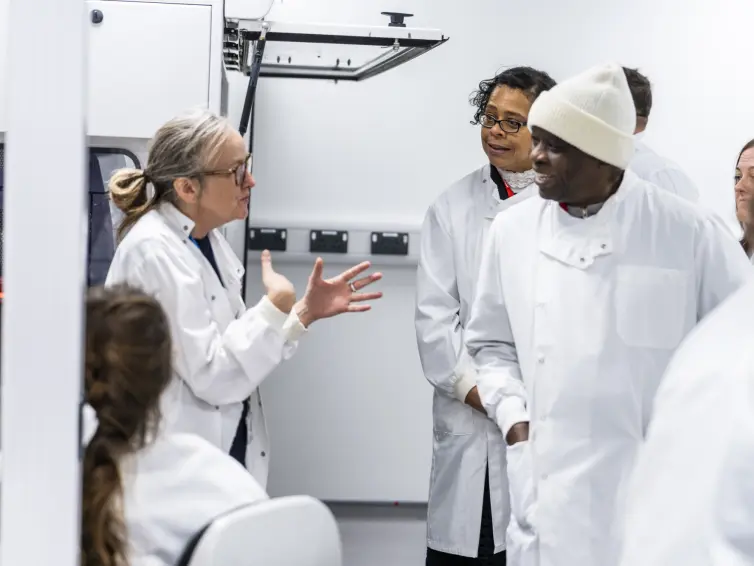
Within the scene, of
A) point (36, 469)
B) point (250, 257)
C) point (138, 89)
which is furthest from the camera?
point (250, 257)

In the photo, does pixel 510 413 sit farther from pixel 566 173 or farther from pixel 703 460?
pixel 703 460

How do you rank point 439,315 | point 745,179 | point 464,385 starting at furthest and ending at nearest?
point 439,315 < point 464,385 < point 745,179

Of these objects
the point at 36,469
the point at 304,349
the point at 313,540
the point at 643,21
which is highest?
the point at 643,21

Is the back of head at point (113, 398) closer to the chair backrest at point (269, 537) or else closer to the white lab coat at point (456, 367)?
the chair backrest at point (269, 537)

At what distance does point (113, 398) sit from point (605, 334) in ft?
3.73

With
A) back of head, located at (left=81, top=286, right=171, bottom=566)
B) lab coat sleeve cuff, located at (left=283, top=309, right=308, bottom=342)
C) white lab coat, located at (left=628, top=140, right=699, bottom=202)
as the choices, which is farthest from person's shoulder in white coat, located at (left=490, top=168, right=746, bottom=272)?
back of head, located at (left=81, top=286, right=171, bottom=566)

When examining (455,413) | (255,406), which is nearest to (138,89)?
(255,406)

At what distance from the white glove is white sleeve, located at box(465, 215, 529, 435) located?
0.31 feet

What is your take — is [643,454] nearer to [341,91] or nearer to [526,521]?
[526,521]

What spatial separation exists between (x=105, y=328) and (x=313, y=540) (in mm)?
315

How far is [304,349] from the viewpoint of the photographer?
366 cm

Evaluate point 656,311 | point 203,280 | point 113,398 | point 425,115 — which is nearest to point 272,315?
point 203,280

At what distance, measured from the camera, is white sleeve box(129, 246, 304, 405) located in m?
1.79

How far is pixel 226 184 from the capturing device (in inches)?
74.7
